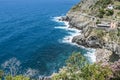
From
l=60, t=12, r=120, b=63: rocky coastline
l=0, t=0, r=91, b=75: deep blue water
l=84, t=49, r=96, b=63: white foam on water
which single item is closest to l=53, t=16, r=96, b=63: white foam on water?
l=84, t=49, r=96, b=63: white foam on water

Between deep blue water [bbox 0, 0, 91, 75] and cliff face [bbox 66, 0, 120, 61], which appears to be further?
cliff face [bbox 66, 0, 120, 61]

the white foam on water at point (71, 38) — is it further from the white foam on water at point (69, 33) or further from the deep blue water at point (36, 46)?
the deep blue water at point (36, 46)

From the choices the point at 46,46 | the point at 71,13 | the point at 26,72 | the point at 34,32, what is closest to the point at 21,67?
the point at 26,72

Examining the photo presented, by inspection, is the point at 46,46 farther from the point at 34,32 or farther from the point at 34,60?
the point at 34,32

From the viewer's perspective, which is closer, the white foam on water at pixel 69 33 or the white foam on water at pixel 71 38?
the white foam on water at pixel 71 38

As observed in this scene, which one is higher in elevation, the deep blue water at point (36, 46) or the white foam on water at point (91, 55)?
the deep blue water at point (36, 46)

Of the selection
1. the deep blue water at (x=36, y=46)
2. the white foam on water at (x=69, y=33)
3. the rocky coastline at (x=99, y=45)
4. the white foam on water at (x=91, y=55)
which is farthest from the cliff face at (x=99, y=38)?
the deep blue water at (x=36, y=46)

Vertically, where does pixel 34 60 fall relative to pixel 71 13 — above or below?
below

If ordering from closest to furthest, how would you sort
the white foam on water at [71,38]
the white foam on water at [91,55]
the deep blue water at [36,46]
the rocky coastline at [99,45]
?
1. the rocky coastline at [99,45]
2. the white foam on water at [91,55]
3. the deep blue water at [36,46]
4. the white foam on water at [71,38]

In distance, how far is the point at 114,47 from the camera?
119000mm

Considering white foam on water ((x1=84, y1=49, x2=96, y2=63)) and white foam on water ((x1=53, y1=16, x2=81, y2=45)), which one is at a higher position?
white foam on water ((x1=53, y1=16, x2=81, y2=45))

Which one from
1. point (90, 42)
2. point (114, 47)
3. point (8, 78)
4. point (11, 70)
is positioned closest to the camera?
point (8, 78)

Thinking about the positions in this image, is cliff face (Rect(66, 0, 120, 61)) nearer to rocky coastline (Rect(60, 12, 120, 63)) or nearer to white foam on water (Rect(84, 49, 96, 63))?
rocky coastline (Rect(60, 12, 120, 63))

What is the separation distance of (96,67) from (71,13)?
132215 mm
